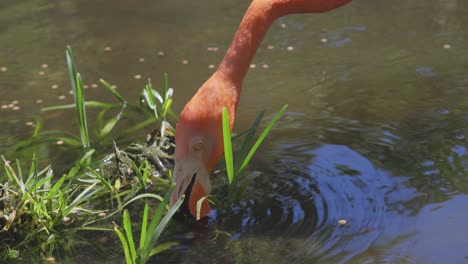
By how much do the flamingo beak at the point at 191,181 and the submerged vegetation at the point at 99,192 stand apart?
A: 50mm

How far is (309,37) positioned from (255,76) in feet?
2.39

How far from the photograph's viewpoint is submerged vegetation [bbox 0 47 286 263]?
10.5 ft

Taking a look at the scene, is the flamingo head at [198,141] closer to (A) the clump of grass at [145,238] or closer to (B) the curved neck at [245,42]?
(B) the curved neck at [245,42]

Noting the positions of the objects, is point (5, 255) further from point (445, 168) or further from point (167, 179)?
point (445, 168)

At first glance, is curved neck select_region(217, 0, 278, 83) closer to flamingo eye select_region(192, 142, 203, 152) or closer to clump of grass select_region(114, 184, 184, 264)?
flamingo eye select_region(192, 142, 203, 152)

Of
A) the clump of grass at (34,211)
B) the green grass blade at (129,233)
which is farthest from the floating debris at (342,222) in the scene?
the clump of grass at (34,211)

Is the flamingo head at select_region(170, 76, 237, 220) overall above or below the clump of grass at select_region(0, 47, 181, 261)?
above

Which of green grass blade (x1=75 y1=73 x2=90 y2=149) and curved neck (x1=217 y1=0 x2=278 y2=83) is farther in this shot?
green grass blade (x1=75 y1=73 x2=90 y2=149)

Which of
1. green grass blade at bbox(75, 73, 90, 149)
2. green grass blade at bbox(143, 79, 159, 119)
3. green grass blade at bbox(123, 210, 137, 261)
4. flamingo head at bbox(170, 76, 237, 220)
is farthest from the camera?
green grass blade at bbox(143, 79, 159, 119)

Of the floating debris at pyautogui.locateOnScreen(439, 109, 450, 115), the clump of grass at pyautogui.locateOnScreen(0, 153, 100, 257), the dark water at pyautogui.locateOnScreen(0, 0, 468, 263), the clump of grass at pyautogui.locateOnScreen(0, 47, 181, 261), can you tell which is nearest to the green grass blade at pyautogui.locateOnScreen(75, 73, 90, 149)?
the clump of grass at pyautogui.locateOnScreen(0, 47, 181, 261)

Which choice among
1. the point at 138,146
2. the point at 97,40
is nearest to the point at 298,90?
the point at 138,146

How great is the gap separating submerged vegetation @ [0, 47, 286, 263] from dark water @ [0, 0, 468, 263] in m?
0.22

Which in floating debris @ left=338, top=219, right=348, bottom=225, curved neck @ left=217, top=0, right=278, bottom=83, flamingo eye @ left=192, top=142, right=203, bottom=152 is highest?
curved neck @ left=217, top=0, right=278, bottom=83

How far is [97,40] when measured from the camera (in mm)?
5984
